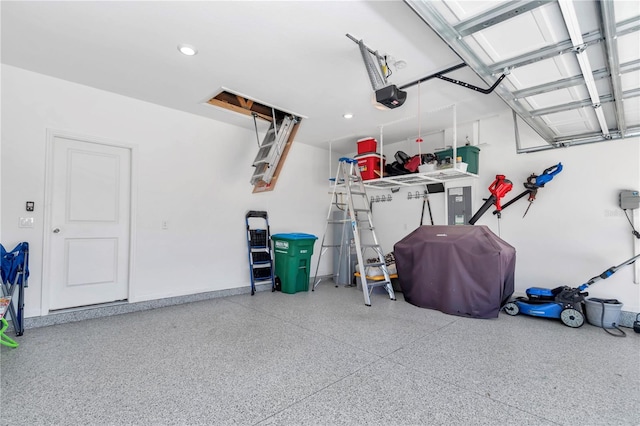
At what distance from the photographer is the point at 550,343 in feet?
9.18

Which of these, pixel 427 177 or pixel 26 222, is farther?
pixel 427 177

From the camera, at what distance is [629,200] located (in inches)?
132

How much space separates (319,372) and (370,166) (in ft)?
11.5

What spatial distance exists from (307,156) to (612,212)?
4471 mm

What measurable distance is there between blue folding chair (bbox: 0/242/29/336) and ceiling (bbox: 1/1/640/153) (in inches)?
75.0

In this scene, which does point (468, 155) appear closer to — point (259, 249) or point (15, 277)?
point (259, 249)

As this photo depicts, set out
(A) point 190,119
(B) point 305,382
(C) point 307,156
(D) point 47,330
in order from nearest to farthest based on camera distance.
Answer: (B) point 305,382
(D) point 47,330
(A) point 190,119
(C) point 307,156

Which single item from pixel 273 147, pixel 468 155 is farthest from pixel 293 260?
pixel 468 155

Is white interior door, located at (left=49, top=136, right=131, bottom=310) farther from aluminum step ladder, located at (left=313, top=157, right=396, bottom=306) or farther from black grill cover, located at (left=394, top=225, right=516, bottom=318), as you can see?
black grill cover, located at (left=394, top=225, right=516, bottom=318)

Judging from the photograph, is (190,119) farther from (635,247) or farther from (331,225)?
(635,247)

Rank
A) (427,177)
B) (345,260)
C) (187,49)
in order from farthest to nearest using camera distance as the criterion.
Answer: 1. (345,260)
2. (427,177)
3. (187,49)

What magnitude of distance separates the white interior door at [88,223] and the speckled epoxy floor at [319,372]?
1.39ft

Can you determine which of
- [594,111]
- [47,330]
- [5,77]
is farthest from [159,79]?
[594,111]

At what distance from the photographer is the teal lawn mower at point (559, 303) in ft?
10.7
